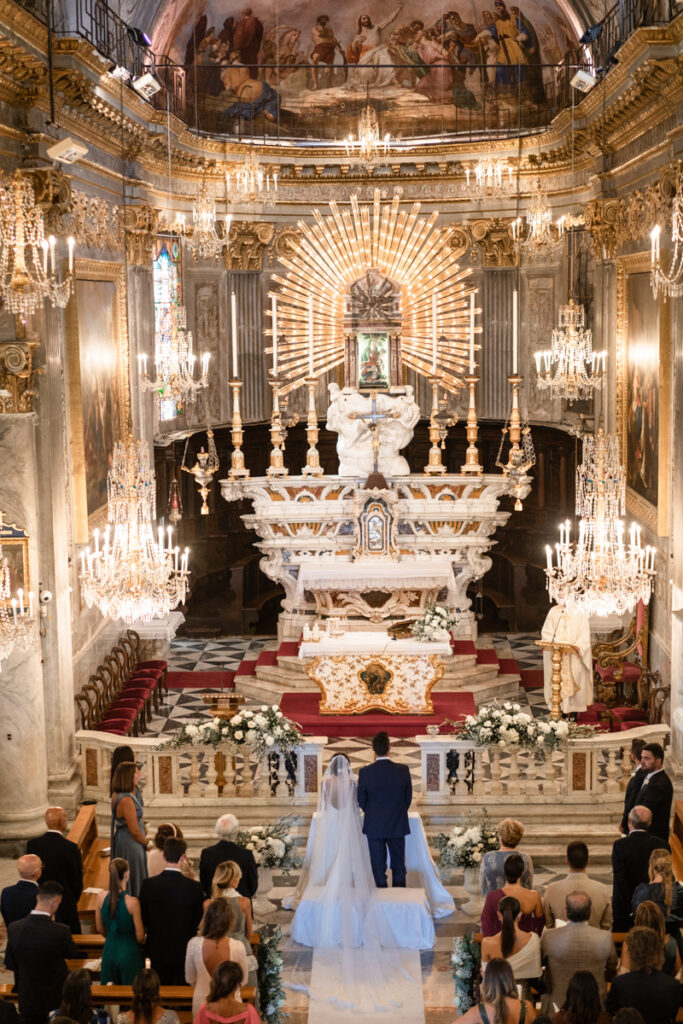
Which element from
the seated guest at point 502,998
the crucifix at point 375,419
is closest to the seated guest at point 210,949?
the seated guest at point 502,998

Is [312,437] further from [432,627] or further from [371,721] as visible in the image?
[371,721]

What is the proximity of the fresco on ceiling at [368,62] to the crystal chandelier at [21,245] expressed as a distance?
9515 mm

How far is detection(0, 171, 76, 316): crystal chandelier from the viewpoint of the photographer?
10570 mm

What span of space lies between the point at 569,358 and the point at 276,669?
18.2ft

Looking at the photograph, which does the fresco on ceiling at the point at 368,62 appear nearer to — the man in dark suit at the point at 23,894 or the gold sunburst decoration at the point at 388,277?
the gold sunburst decoration at the point at 388,277

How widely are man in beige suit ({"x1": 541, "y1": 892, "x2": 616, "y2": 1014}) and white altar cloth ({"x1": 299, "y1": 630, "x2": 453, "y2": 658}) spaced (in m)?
7.53

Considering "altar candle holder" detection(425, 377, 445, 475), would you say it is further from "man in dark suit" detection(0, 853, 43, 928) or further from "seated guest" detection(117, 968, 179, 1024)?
"seated guest" detection(117, 968, 179, 1024)

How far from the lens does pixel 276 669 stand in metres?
17.5

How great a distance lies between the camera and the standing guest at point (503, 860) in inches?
354

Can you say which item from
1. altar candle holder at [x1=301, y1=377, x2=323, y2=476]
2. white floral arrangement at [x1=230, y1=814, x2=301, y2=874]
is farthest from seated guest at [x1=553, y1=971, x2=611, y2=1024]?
altar candle holder at [x1=301, y1=377, x2=323, y2=476]

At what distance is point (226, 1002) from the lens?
7199 millimetres

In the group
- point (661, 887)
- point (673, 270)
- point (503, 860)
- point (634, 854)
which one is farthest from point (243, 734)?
point (673, 270)

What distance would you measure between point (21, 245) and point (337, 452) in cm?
958

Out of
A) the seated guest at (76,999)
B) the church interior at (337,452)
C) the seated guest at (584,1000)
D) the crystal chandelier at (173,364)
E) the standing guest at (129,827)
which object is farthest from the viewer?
the crystal chandelier at (173,364)
